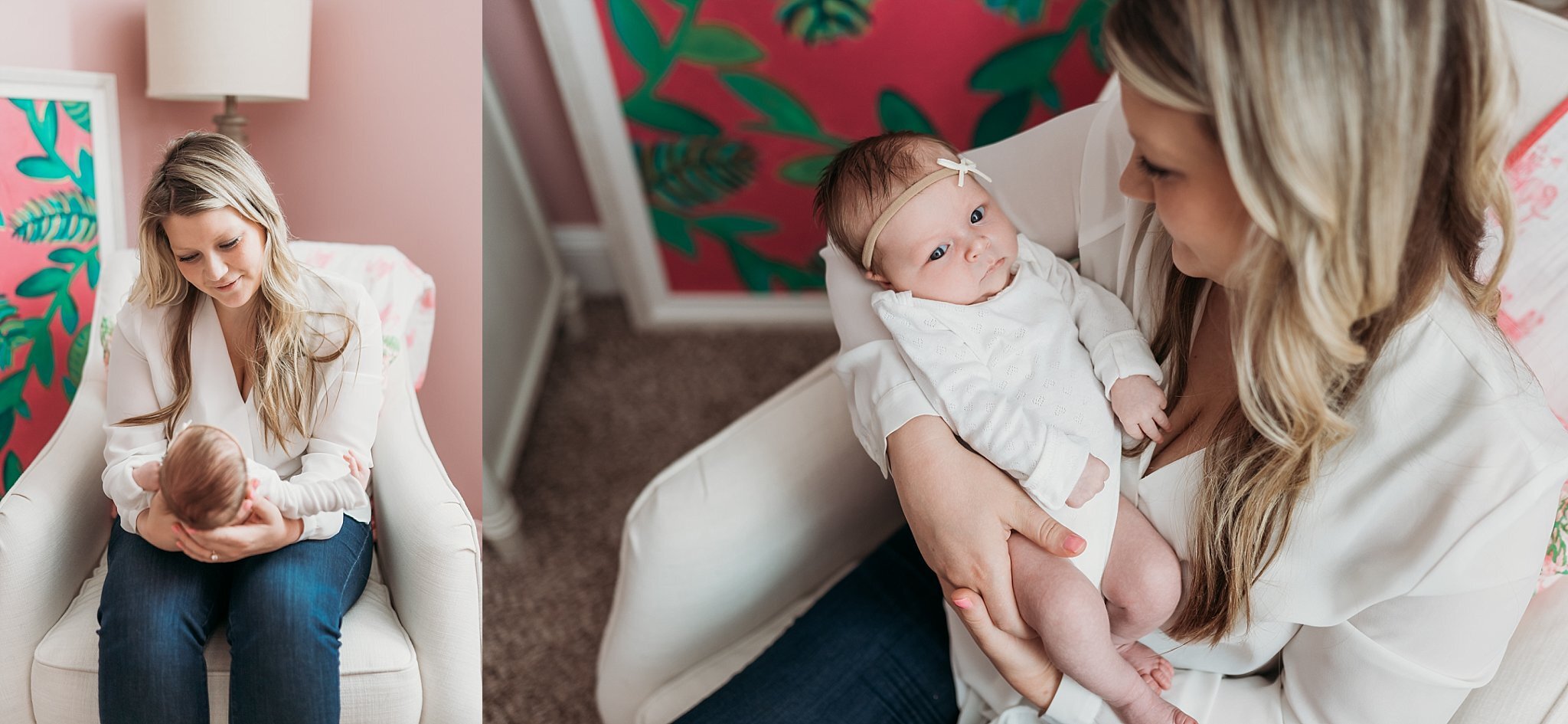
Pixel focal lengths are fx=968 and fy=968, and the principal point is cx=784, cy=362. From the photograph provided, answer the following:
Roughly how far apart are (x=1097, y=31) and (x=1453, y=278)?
1.05m

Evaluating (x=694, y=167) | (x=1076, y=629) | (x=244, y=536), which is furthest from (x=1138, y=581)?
(x=694, y=167)

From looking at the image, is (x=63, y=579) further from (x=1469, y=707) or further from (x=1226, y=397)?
(x=1469, y=707)

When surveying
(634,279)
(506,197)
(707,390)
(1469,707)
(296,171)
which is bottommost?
(707,390)

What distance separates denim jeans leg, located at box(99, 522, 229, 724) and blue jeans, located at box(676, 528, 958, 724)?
49 centimetres

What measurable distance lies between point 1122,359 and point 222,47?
2.92ft

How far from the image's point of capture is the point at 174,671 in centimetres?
88

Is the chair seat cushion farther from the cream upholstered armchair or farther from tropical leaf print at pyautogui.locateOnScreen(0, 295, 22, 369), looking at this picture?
tropical leaf print at pyautogui.locateOnScreen(0, 295, 22, 369)

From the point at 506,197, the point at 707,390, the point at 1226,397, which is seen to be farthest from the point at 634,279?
the point at 1226,397

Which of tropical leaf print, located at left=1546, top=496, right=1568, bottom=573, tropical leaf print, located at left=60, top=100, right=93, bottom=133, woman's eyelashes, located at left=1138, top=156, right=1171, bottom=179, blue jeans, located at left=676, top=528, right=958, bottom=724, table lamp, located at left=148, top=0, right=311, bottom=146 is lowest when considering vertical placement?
blue jeans, located at left=676, top=528, right=958, bottom=724

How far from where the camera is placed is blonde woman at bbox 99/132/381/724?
2.60 feet

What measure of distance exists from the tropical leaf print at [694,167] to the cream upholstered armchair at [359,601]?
113 centimetres

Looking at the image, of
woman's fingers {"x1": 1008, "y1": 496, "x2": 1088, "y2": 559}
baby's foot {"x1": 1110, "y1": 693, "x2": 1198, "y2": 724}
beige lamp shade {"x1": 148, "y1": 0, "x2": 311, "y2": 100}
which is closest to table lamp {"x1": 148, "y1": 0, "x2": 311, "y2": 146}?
beige lamp shade {"x1": 148, "y1": 0, "x2": 311, "y2": 100}

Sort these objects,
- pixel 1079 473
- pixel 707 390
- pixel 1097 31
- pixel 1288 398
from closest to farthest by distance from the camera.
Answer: pixel 1288 398
pixel 1079 473
pixel 1097 31
pixel 707 390

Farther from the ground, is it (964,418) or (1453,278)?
(1453,278)
